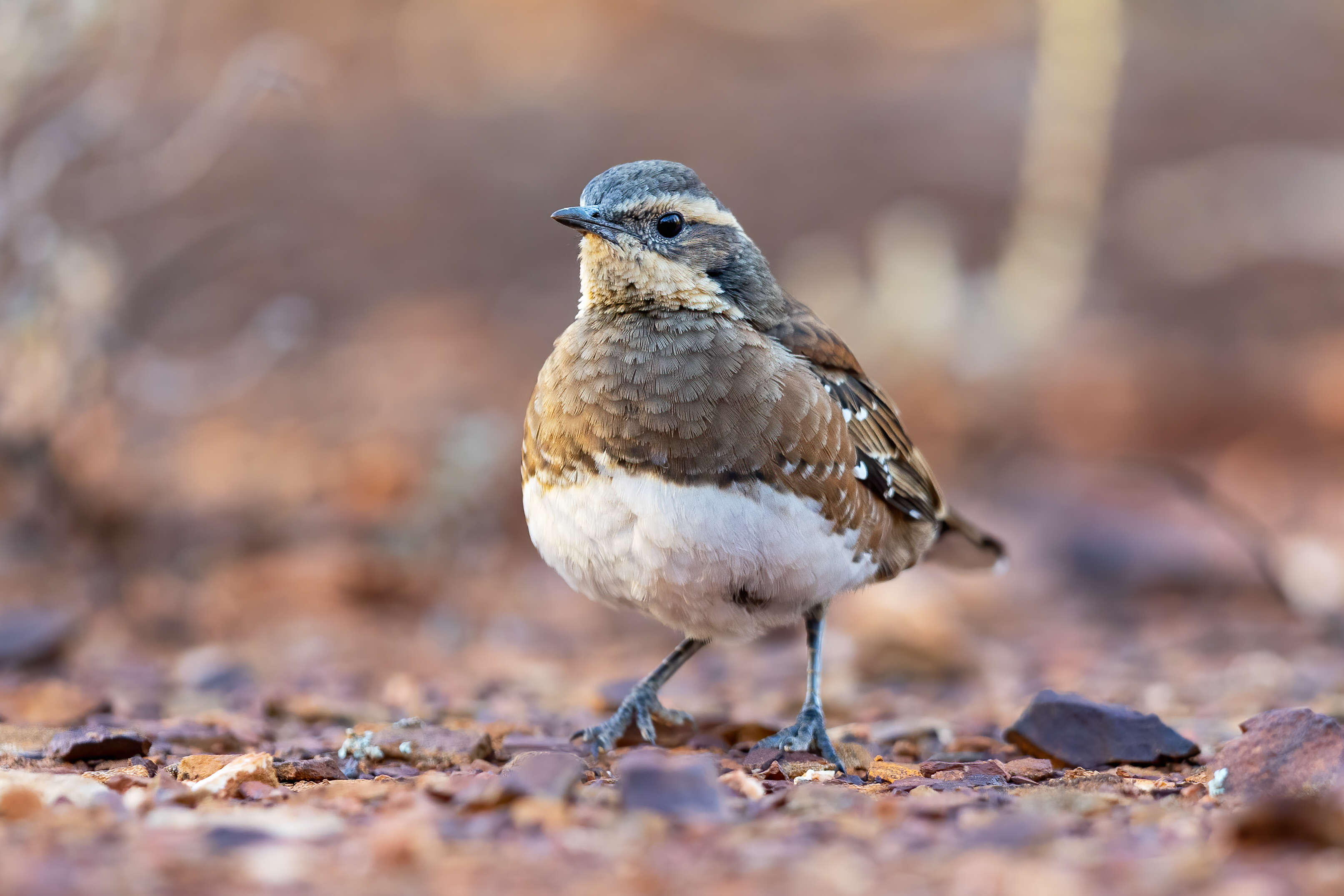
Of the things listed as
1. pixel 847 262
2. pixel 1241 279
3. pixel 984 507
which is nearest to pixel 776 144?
pixel 847 262

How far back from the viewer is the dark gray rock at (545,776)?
3.71 metres

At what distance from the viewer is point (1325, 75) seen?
2102 cm

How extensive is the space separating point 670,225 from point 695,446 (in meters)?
1.02

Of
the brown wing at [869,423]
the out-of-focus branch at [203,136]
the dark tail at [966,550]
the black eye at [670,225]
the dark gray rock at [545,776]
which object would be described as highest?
the out-of-focus branch at [203,136]

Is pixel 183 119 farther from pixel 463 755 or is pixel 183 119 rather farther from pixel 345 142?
pixel 463 755

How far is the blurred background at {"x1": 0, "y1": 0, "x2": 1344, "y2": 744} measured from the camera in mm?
7648

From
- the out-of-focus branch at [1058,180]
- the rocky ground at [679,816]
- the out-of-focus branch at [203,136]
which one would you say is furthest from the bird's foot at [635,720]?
the out-of-focus branch at [1058,180]

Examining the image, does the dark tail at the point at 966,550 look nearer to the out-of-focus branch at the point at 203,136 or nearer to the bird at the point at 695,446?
the bird at the point at 695,446

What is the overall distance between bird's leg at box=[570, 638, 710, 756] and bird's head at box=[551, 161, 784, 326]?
4.53 feet

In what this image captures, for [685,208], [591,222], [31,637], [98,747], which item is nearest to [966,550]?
[685,208]

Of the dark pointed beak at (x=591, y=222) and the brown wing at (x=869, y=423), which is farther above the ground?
the dark pointed beak at (x=591, y=222)

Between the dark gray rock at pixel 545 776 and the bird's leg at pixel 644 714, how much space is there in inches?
55.7

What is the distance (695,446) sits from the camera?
4.89 metres

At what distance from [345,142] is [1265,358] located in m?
12.0
